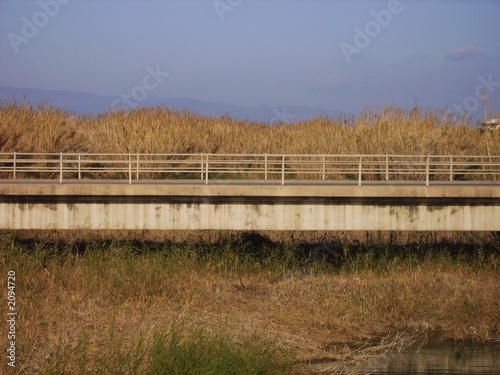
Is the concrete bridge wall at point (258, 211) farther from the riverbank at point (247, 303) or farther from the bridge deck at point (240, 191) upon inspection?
the riverbank at point (247, 303)

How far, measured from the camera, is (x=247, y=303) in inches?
667

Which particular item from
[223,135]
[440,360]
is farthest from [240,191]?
[223,135]

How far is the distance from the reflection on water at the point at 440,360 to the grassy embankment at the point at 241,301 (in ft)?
1.39

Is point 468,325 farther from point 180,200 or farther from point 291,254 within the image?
point 180,200

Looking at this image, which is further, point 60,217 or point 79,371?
point 60,217

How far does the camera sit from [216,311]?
53.0 ft

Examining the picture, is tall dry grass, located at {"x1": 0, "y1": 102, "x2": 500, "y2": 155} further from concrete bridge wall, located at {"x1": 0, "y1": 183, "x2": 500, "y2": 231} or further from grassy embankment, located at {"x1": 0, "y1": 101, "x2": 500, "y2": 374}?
concrete bridge wall, located at {"x1": 0, "y1": 183, "x2": 500, "y2": 231}

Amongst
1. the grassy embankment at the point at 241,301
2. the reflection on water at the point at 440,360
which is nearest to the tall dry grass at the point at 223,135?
the grassy embankment at the point at 241,301

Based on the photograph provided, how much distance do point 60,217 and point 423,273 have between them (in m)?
9.34

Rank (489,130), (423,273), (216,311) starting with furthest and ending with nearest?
1. (489,130)
2. (423,273)
3. (216,311)

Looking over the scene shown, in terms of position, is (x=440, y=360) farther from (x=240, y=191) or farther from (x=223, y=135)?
(x=223, y=135)

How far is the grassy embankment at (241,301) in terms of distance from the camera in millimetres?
12453

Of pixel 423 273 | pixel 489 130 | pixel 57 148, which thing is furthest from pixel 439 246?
pixel 57 148

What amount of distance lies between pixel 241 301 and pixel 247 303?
21 centimetres
